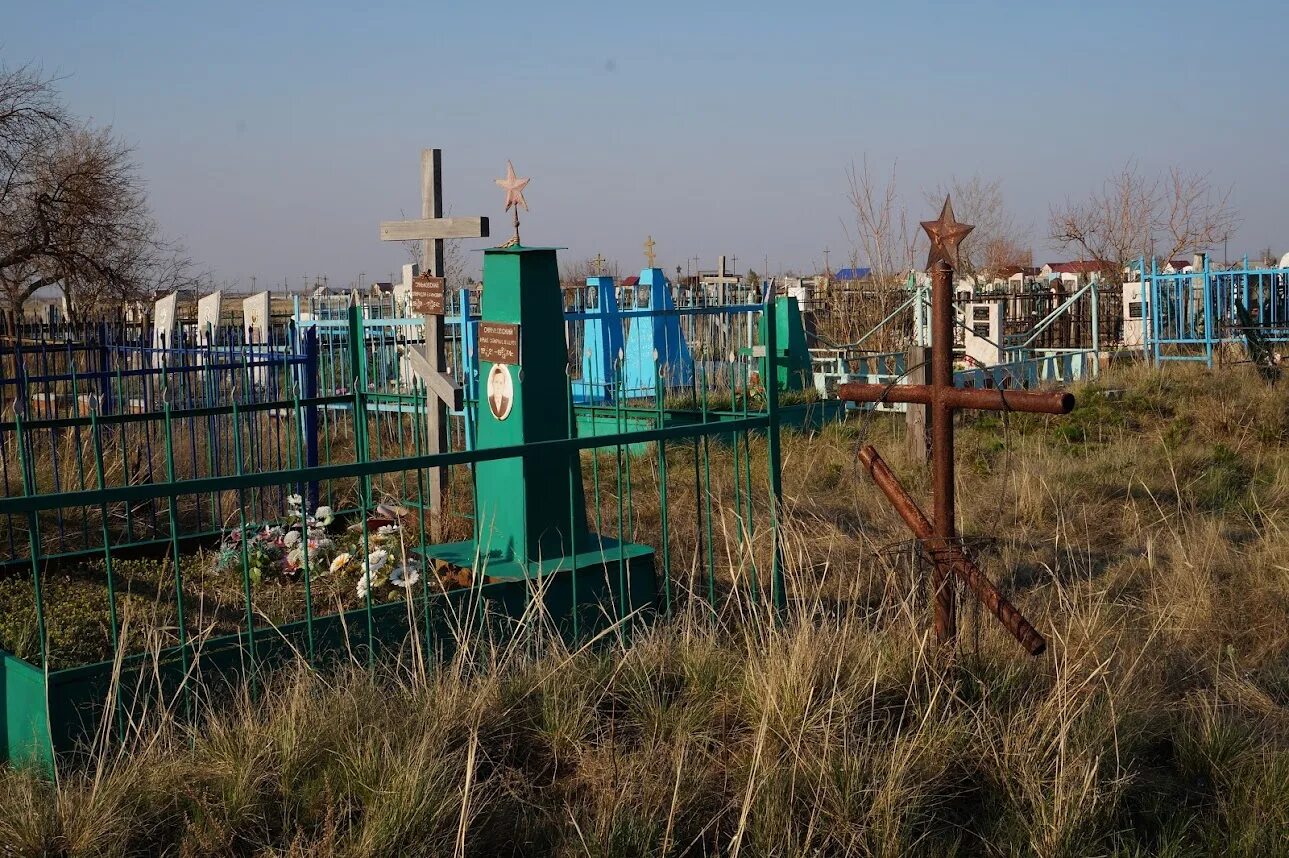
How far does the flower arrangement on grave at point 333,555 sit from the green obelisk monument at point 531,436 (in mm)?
218

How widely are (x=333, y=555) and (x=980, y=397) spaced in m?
3.45

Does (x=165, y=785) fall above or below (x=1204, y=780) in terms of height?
above

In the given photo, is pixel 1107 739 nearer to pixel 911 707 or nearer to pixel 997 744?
pixel 997 744

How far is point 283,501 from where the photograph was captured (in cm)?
823

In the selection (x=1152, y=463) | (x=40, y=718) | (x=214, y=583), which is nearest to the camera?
(x=40, y=718)

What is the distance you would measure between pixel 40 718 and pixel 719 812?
2.27 metres

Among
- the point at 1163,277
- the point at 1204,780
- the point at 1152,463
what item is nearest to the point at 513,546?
the point at 1204,780

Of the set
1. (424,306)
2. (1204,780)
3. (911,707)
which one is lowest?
(1204,780)

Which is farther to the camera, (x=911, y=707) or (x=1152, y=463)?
(x=1152, y=463)

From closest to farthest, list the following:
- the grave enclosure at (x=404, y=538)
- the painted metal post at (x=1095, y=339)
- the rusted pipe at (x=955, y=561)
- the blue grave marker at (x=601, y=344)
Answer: the rusted pipe at (x=955, y=561)
the grave enclosure at (x=404, y=538)
the blue grave marker at (x=601, y=344)
the painted metal post at (x=1095, y=339)

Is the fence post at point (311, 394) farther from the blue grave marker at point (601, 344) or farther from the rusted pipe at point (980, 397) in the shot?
the blue grave marker at point (601, 344)

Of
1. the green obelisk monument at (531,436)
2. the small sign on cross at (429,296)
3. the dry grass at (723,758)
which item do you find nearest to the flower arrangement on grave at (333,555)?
the green obelisk monument at (531,436)

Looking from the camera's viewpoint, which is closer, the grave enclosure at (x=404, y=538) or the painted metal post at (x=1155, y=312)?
the grave enclosure at (x=404, y=538)

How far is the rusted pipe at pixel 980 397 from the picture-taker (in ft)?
12.5
